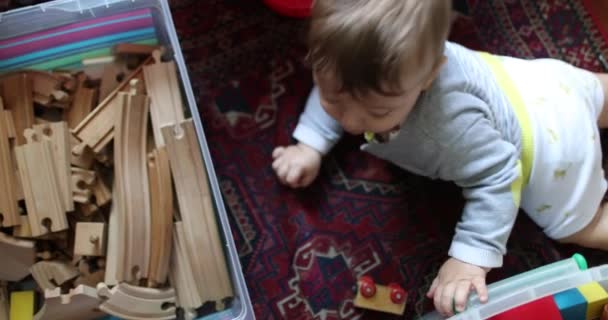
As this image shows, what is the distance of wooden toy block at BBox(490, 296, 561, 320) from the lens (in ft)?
2.46

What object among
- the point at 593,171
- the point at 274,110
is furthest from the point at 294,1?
the point at 593,171

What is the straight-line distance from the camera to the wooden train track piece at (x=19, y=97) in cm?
89

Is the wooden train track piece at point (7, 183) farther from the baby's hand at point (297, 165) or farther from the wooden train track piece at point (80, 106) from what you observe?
the baby's hand at point (297, 165)

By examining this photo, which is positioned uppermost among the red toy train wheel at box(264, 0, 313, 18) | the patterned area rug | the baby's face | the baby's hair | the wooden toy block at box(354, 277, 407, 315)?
the baby's hair

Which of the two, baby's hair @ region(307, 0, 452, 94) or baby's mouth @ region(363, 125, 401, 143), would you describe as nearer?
baby's hair @ region(307, 0, 452, 94)

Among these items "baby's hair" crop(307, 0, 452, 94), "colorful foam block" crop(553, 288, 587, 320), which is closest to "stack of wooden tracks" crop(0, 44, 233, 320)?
"baby's hair" crop(307, 0, 452, 94)

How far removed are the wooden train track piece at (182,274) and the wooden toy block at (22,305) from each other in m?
0.18

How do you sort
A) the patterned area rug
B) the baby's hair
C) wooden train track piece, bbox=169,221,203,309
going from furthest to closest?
the patterned area rug → wooden train track piece, bbox=169,221,203,309 → the baby's hair

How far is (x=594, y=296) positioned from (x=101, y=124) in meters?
0.65

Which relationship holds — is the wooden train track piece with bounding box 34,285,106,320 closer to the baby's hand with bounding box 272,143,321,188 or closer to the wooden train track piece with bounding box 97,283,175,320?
the wooden train track piece with bounding box 97,283,175,320

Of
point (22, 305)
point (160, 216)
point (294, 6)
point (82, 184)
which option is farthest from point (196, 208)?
point (294, 6)

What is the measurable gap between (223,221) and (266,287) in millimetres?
192

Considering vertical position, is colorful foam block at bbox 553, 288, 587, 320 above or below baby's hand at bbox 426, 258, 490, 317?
above

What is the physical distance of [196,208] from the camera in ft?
2.83
